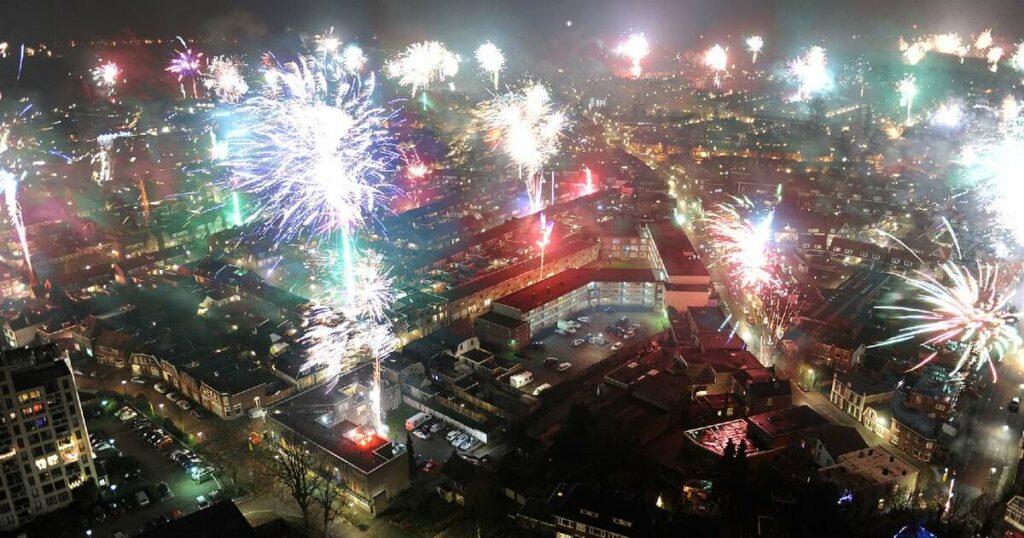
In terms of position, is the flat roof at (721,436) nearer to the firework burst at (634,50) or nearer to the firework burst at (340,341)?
the firework burst at (340,341)

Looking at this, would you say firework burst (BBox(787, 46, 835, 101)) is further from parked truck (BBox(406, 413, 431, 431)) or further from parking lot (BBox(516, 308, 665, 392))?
parked truck (BBox(406, 413, 431, 431))

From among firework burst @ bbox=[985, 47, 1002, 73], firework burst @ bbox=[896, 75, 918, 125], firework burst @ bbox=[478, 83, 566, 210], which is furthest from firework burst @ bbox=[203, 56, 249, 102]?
firework burst @ bbox=[985, 47, 1002, 73]

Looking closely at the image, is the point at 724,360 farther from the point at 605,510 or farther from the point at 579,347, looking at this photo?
the point at 605,510

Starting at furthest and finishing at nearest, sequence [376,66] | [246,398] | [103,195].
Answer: [376,66]
[103,195]
[246,398]

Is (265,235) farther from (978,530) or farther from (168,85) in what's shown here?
(168,85)

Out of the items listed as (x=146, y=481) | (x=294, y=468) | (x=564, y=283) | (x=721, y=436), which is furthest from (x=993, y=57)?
(x=146, y=481)

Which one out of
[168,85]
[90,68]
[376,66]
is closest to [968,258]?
[376,66]
